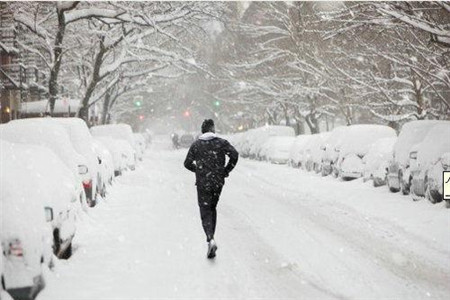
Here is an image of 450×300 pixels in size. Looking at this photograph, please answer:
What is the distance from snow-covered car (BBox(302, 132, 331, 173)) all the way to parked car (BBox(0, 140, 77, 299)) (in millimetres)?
16804

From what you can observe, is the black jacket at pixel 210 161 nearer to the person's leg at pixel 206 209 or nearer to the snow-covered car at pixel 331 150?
the person's leg at pixel 206 209

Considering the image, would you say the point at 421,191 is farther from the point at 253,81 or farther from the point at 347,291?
the point at 253,81

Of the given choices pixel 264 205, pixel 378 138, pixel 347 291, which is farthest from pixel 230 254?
pixel 378 138

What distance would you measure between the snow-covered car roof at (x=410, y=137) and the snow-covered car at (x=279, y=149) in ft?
53.2

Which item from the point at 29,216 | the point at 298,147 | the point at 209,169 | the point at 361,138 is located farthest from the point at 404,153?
the point at 298,147

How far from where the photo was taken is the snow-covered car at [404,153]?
47.4 feet

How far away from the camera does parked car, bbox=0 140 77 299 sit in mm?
5668

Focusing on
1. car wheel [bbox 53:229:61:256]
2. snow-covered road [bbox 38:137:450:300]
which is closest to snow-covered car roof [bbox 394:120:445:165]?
snow-covered road [bbox 38:137:450:300]

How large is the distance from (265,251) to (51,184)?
3.30 m

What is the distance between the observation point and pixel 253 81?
133 ft

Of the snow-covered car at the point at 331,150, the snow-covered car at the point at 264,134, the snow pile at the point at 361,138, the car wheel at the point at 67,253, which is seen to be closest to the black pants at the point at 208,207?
the car wheel at the point at 67,253

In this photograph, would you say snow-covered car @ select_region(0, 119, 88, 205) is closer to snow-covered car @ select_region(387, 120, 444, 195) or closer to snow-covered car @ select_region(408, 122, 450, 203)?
snow-covered car @ select_region(408, 122, 450, 203)

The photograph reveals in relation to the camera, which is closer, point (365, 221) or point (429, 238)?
point (429, 238)

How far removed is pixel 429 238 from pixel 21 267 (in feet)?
22.0
